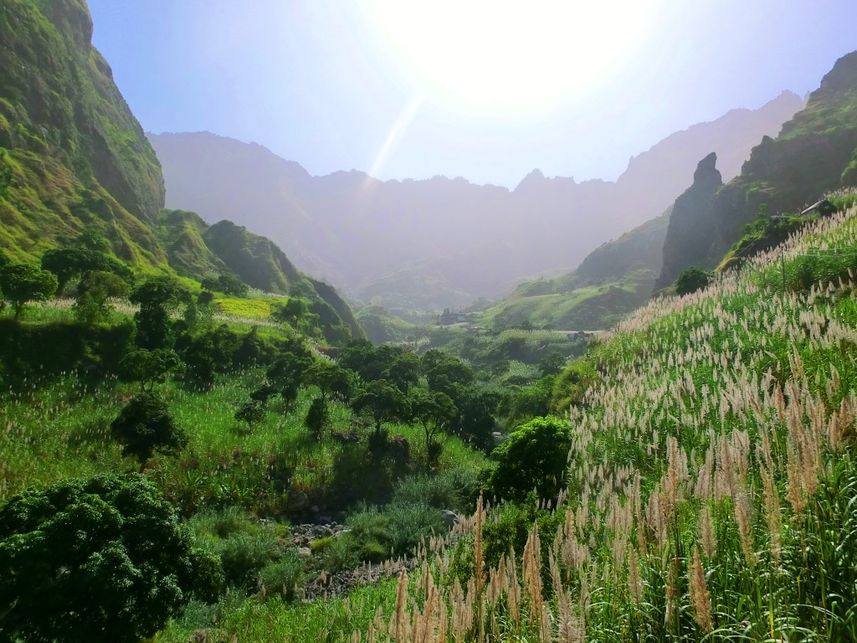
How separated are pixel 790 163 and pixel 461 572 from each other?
11043cm

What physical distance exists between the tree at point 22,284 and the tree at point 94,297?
1887 millimetres

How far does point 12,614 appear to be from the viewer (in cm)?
605

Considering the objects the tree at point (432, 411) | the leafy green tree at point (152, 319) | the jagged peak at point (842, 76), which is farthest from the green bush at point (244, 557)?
the jagged peak at point (842, 76)

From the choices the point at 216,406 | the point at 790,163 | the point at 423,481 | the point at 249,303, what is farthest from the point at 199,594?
the point at 790,163

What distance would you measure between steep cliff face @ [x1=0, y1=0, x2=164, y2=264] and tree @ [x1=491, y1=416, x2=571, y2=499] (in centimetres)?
5429

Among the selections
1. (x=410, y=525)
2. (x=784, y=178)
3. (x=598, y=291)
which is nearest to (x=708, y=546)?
(x=410, y=525)

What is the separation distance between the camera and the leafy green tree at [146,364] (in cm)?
2145

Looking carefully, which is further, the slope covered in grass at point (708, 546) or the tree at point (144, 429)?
the tree at point (144, 429)

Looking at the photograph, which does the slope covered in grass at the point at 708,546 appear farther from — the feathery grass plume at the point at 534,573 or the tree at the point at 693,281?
the tree at the point at 693,281

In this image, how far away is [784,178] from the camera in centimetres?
8875

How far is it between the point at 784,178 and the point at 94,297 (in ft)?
350

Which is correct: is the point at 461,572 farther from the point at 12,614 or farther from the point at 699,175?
the point at 699,175

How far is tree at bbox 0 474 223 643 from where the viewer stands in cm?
615

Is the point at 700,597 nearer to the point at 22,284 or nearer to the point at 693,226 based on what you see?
the point at 22,284
